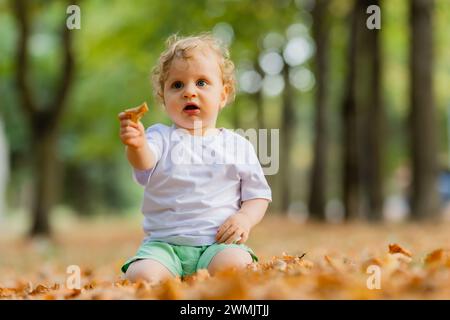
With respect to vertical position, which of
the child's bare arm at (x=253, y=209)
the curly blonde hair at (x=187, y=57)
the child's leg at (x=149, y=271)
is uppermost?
the curly blonde hair at (x=187, y=57)

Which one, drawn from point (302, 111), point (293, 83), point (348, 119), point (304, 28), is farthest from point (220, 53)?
point (302, 111)

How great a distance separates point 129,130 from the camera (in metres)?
3.11

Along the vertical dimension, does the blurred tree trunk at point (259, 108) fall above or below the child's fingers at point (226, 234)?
above

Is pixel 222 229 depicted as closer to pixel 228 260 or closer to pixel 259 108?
pixel 228 260

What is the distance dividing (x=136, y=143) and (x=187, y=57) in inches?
20.4

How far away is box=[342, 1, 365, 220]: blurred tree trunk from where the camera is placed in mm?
13812

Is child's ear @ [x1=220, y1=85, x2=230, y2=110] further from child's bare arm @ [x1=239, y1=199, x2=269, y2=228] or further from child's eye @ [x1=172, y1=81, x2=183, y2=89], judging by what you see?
child's bare arm @ [x1=239, y1=199, x2=269, y2=228]

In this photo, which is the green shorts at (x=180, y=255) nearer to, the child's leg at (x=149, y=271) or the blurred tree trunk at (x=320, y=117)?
the child's leg at (x=149, y=271)

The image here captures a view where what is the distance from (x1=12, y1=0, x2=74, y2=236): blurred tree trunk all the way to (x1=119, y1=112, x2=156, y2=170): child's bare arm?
10.8 meters

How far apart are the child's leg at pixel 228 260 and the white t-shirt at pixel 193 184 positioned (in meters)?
0.13

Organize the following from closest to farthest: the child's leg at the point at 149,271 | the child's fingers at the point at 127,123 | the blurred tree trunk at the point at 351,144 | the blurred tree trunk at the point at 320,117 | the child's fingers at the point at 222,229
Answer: the child's fingers at the point at 127,123 → the child's leg at the point at 149,271 → the child's fingers at the point at 222,229 → the blurred tree trunk at the point at 351,144 → the blurred tree trunk at the point at 320,117

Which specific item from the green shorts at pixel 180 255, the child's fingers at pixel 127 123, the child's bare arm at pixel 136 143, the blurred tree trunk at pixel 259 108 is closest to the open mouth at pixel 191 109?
the child's bare arm at pixel 136 143

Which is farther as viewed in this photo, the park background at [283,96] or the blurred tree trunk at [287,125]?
the blurred tree trunk at [287,125]

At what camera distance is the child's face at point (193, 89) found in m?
3.41
